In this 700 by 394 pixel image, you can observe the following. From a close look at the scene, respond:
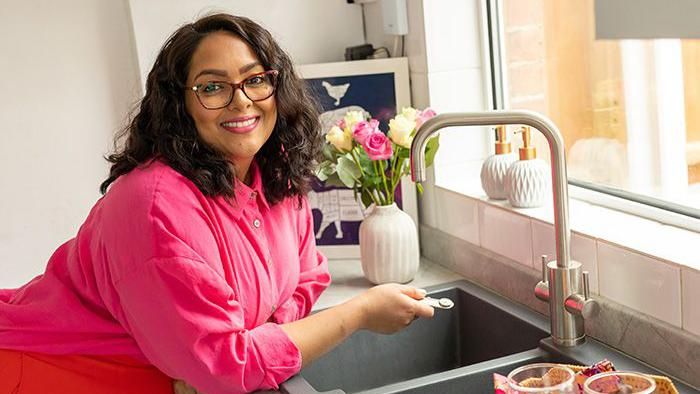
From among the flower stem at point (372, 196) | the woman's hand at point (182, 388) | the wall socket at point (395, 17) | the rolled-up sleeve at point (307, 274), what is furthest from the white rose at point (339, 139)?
the woman's hand at point (182, 388)

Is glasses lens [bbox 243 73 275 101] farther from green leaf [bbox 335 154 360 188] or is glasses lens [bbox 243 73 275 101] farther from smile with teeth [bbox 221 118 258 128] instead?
green leaf [bbox 335 154 360 188]

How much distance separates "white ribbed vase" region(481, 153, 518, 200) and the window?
131mm

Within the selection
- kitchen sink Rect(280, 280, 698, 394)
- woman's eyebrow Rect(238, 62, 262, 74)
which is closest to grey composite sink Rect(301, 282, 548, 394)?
kitchen sink Rect(280, 280, 698, 394)

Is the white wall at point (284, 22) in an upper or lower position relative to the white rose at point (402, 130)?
upper

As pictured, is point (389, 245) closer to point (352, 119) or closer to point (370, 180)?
point (370, 180)

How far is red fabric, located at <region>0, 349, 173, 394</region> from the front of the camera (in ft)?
5.55

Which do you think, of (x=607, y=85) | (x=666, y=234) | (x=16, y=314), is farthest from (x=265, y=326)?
(x=607, y=85)

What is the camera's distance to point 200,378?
157 centimetres

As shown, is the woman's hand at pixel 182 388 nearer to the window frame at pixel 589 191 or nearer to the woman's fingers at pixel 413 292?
the woman's fingers at pixel 413 292

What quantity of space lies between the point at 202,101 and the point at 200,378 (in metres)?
0.44

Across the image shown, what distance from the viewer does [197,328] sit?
1522 millimetres

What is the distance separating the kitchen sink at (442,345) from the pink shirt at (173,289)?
Result: 17 cm

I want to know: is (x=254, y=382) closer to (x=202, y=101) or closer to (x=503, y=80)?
(x=202, y=101)

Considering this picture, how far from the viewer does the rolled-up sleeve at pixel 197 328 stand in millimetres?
1524
